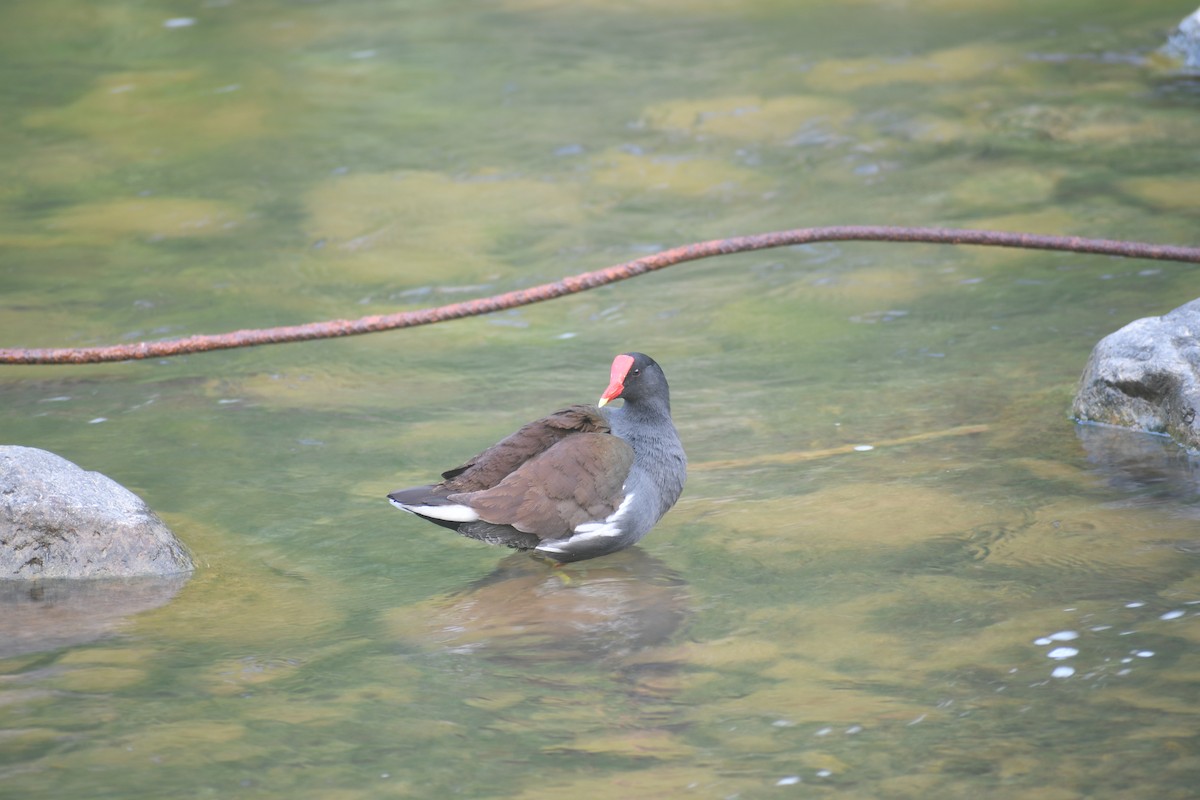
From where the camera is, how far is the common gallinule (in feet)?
15.8

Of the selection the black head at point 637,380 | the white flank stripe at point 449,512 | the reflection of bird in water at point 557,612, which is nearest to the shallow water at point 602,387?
the reflection of bird in water at point 557,612

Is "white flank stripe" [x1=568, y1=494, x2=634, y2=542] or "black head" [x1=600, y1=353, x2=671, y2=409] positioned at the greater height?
"black head" [x1=600, y1=353, x2=671, y2=409]

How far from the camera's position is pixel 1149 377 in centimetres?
581

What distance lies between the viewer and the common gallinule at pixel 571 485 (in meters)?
4.83

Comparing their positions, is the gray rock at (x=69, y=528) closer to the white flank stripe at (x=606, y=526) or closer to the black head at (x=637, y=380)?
the white flank stripe at (x=606, y=526)

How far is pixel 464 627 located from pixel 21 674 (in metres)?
1.28

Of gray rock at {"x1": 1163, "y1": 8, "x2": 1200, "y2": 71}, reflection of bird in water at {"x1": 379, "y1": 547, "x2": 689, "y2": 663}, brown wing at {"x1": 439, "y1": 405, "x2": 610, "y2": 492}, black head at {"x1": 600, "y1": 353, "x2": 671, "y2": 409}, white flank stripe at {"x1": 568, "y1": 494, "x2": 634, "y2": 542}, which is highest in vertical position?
gray rock at {"x1": 1163, "y1": 8, "x2": 1200, "y2": 71}

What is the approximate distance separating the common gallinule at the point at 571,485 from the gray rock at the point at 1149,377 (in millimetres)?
1923

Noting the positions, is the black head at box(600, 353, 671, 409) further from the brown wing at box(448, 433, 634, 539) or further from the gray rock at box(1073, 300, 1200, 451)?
the gray rock at box(1073, 300, 1200, 451)

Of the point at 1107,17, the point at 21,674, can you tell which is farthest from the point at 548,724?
the point at 1107,17

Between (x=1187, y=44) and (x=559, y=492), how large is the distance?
8.27 m

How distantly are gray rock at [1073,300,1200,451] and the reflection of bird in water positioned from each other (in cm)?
211

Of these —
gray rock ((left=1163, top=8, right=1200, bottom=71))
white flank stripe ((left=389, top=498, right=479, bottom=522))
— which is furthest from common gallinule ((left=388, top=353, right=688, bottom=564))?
gray rock ((left=1163, top=8, right=1200, bottom=71))

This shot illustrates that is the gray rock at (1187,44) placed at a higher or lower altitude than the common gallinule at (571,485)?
higher
